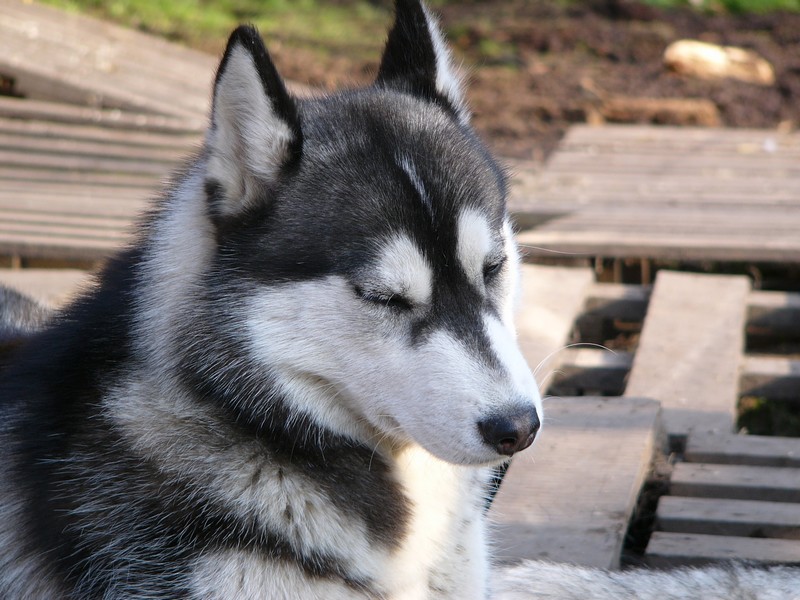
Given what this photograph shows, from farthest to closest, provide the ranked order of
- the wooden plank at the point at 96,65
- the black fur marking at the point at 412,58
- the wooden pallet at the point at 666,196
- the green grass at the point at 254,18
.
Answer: the green grass at the point at 254,18
the wooden plank at the point at 96,65
the wooden pallet at the point at 666,196
the black fur marking at the point at 412,58

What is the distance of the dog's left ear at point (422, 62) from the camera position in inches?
118

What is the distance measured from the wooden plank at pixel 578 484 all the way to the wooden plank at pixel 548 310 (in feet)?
1.22

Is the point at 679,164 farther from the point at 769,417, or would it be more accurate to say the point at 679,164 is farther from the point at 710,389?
the point at 710,389

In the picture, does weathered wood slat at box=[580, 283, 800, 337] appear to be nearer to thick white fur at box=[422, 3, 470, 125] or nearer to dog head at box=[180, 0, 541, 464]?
thick white fur at box=[422, 3, 470, 125]

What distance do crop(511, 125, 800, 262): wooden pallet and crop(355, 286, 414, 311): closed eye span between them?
7.90ft

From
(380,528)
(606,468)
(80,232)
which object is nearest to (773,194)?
(606,468)

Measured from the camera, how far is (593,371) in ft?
15.0

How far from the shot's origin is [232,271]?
2.54m

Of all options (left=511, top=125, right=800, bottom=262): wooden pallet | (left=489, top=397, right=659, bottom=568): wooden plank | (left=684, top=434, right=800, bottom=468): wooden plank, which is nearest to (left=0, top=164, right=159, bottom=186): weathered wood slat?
(left=511, top=125, right=800, bottom=262): wooden pallet

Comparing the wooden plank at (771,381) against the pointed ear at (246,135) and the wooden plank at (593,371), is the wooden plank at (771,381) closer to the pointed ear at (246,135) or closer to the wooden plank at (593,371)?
the wooden plank at (593,371)

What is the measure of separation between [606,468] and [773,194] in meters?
3.68

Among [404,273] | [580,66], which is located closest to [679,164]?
[580,66]

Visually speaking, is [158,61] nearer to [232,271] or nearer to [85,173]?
[85,173]

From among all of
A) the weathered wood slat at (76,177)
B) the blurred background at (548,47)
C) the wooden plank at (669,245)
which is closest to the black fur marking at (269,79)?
the wooden plank at (669,245)
